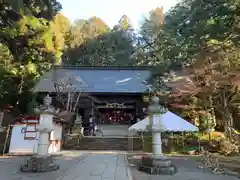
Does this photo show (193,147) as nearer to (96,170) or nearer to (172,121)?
(172,121)

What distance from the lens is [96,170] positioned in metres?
8.38

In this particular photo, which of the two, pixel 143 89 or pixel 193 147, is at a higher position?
pixel 143 89

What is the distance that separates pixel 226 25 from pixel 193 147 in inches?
385

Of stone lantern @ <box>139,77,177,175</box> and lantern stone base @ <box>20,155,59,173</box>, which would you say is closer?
lantern stone base @ <box>20,155,59,173</box>

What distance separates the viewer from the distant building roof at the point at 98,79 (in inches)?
883

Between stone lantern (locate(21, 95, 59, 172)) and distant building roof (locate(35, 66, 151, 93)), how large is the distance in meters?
11.1

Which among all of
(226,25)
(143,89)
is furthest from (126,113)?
(226,25)

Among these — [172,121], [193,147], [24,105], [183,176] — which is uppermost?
[24,105]

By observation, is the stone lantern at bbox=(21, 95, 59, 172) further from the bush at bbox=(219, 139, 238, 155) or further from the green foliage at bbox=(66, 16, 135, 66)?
the green foliage at bbox=(66, 16, 135, 66)

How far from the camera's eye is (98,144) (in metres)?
17.6

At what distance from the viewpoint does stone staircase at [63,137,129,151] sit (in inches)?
664

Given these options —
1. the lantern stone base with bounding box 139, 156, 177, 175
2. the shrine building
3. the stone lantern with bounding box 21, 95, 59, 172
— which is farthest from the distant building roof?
the lantern stone base with bounding box 139, 156, 177, 175

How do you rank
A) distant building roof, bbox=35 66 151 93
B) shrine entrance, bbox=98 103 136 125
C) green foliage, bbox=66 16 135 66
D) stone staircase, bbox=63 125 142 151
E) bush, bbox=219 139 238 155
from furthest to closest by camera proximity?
1. green foliage, bbox=66 16 135 66
2. shrine entrance, bbox=98 103 136 125
3. distant building roof, bbox=35 66 151 93
4. stone staircase, bbox=63 125 142 151
5. bush, bbox=219 139 238 155

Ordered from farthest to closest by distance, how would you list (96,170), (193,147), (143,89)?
(143,89), (193,147), (96,170)
